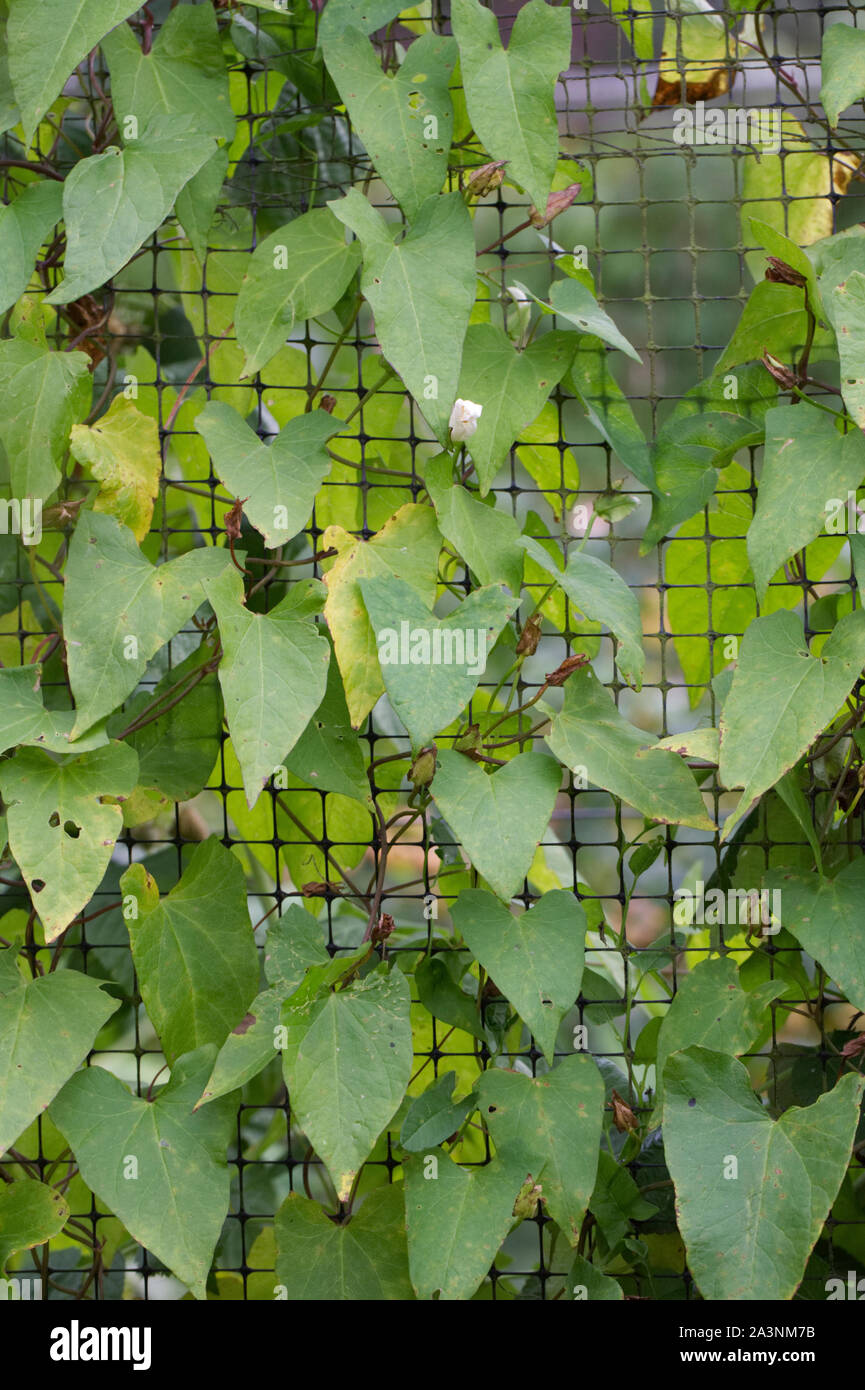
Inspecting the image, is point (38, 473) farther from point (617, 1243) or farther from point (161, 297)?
point (617, 1243)

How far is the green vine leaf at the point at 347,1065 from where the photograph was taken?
803 millimetres

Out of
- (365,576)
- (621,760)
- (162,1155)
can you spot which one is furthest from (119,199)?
(162,1155)

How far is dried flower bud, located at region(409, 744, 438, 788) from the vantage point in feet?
2.85

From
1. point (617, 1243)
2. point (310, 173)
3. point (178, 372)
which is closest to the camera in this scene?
point (617, 1243)

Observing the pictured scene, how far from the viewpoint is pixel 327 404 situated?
987 mm

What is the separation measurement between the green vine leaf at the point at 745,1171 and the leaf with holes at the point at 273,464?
46cm

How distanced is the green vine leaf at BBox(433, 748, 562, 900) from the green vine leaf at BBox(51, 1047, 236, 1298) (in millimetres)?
259

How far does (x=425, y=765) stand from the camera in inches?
34.2

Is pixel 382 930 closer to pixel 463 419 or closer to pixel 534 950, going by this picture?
pixel 534 950

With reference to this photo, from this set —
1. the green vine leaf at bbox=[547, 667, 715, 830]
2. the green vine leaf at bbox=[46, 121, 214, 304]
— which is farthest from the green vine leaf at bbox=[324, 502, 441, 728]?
the green vine leaf at bbox=[46, 121, 214, 304]
